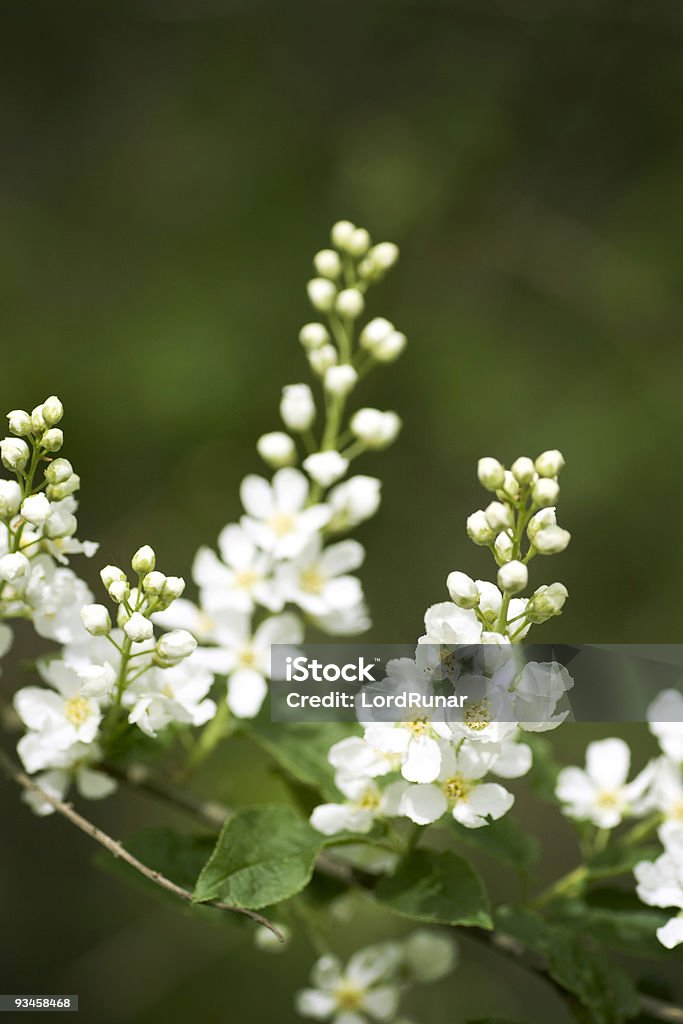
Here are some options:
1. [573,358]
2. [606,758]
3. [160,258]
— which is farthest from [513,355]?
[606,758]

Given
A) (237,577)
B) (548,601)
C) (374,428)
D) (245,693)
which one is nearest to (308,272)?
(374,428)

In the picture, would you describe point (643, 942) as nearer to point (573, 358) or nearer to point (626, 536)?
point (626, 536)

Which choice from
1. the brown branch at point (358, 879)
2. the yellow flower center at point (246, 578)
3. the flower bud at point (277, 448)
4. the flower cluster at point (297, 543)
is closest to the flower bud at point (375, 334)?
the flower cluster at point (297, 543)

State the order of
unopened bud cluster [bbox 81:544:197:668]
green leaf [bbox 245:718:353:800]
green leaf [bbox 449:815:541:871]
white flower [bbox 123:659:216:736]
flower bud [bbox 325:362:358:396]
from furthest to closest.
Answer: flower bud [bbox 325:362:358:396], green leaf [bbox 449:815:541:871], green leaf [bbox 245:718:353:800], white flower [bbox 123:659:216:736], unopened bud cluster [bbox 81:544:197:668]

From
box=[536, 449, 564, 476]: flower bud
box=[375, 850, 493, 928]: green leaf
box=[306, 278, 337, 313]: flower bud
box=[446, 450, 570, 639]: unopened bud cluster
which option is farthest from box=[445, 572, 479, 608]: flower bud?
box=[306, 278, 337, 313]: flower bud

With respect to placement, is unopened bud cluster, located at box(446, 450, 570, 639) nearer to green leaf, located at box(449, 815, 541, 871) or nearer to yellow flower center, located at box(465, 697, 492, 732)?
yellow flower center, located at box(465, 697, 492, 732)

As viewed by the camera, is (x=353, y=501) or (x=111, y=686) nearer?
(x=111, y=686)

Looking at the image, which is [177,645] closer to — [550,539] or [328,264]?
[550,539]
